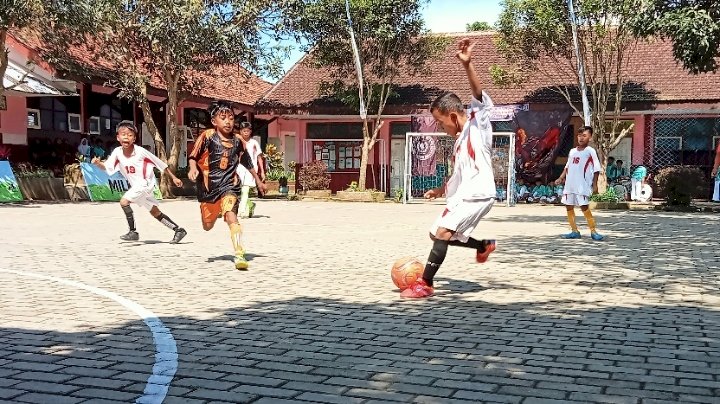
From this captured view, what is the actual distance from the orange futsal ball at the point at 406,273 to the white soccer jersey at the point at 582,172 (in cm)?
611

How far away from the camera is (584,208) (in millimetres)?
12203

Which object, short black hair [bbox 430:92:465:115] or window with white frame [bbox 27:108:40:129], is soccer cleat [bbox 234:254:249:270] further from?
window with white frame [bbox 27:108:40:129]

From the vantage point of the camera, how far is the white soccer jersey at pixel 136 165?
11.2m

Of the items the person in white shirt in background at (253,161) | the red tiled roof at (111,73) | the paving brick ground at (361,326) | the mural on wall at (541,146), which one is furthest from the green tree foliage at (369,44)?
the paving brick ground at (361,326)

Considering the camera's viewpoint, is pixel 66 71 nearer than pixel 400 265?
No

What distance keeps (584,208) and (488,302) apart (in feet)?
20.8

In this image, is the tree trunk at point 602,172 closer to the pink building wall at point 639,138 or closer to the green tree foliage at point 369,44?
the pink building wall at point 639,138

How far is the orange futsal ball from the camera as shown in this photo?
6770mm

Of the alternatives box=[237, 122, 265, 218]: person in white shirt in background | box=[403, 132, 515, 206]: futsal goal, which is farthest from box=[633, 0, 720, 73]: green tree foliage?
box=[237, 122, 265, 218]: person in white shirt in background

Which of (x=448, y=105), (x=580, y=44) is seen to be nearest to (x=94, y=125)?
(x=580, y=44)

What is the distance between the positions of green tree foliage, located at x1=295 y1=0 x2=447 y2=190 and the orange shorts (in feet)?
61.6

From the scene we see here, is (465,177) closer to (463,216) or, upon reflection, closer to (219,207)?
(463,216)

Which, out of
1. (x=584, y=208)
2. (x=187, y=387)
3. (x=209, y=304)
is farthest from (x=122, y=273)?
(x=584, y=208)

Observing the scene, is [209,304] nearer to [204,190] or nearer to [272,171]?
[204,190]
